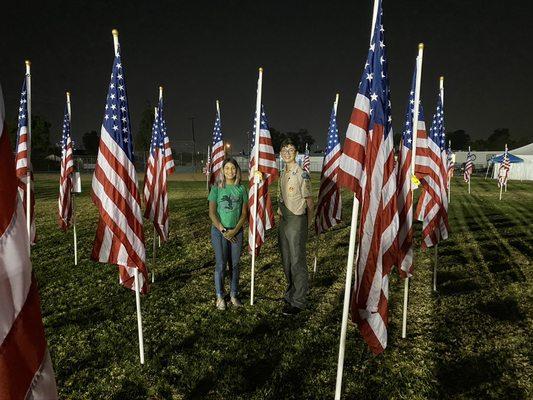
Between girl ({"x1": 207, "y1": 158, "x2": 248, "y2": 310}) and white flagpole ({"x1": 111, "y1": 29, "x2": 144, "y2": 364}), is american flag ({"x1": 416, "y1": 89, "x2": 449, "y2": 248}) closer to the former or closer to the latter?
girl ({"x1": 207, "y1": 158, "x2": 248, "y2": 310})

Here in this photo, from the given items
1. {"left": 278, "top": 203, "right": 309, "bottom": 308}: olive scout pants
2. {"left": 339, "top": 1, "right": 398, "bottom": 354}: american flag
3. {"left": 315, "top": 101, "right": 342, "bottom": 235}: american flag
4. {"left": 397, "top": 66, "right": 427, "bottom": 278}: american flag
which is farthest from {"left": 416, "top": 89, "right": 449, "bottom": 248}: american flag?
{"left": 339, "top": 1, "right": 398, "bottom": 354}: american flag

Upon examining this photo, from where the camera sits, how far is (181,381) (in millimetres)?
4094

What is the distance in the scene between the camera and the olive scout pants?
5680 millimetres

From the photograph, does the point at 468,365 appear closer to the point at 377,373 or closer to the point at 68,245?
the point at 377,373

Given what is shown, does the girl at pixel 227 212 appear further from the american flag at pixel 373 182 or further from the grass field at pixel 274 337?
the american flag at pixel 373 182

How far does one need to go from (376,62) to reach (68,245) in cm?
996

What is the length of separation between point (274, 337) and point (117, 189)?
9.33ft

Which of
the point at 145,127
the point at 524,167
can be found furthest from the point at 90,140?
the point at 524,167

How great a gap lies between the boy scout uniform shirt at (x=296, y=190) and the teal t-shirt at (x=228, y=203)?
2.25 ft

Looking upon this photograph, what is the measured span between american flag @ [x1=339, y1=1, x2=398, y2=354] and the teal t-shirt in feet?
8.52

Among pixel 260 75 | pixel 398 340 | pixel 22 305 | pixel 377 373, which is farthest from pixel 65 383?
pixel 260 75

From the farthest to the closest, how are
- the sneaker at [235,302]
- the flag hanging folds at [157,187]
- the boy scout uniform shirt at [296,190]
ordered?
the flag hanging folds at [157,187] → the sneaker at [235,302] → the boy scout uniform shirt at [296,190]

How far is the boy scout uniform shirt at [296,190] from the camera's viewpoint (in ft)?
18.4


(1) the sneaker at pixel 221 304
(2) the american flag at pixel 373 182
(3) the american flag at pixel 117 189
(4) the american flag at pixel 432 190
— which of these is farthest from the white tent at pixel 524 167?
(3) the american flag at pixel 117 189
